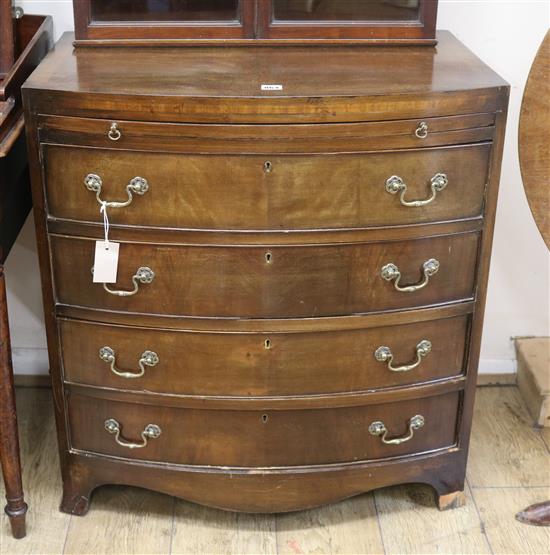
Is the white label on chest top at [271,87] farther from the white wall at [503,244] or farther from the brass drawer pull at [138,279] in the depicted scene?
the white wall at [503,244]

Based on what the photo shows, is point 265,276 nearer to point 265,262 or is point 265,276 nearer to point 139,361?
point 265,262

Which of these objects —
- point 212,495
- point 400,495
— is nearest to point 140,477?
point 212,495

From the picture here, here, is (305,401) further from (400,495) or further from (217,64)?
(217,64)

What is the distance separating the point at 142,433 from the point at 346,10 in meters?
1.07

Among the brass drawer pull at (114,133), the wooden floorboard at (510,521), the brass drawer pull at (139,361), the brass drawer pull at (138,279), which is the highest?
the brass drawer pull at (114,133)

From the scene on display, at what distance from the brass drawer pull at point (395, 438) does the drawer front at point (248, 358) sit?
0.34 feet

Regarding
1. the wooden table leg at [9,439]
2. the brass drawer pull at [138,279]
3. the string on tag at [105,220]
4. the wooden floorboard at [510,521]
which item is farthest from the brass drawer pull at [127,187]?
the wooden floorboard at [510,521]

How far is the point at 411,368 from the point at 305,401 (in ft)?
0.81

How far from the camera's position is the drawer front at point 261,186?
6.26ft

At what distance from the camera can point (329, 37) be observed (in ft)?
7.23

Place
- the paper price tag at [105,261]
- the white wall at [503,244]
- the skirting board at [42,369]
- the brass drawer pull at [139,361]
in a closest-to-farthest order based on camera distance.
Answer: the paper price tag at [105,261] → the brass drawer pull at [139,361] → the white wall at [503,244] → the skirting board at [42,369]

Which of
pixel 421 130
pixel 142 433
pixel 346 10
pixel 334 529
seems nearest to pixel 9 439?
pixel 142 433

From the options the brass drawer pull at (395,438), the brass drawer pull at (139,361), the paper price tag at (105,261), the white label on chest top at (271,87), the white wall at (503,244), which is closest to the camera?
the white label on chest top at (271,87)

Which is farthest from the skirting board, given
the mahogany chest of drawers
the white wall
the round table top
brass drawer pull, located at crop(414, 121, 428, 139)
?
brass drawer pull, located at crop(414, 121, 428, 139)
